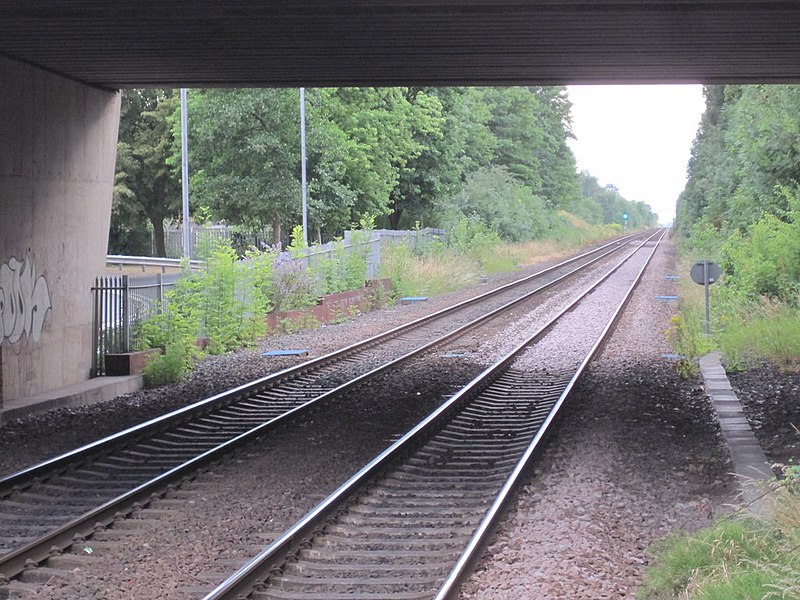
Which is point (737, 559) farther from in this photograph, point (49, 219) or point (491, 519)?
point (49, 219)

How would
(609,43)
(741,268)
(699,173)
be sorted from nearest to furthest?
(609,43) → (741,268) → (699,173)

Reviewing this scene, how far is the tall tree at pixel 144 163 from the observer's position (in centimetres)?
5122

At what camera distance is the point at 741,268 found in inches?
907

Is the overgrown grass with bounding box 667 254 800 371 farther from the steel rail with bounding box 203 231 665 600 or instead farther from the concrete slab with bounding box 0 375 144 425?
the concrete slab with bounding box 0 375 144 425

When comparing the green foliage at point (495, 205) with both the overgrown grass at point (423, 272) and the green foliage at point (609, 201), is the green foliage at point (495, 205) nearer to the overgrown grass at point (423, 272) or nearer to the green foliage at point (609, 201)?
the overgrown grass at point (423, 272)

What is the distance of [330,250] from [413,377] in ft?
41.8

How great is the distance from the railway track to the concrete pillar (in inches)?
110

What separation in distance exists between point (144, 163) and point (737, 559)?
4878 centimetres

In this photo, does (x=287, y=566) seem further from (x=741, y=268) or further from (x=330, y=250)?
(x=330, y=250)

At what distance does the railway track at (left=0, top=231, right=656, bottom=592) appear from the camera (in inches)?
321

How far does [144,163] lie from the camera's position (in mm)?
52531

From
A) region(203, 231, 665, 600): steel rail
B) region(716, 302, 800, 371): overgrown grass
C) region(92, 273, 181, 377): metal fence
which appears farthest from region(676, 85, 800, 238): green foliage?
region(92, 273, 181, 377): metal fence

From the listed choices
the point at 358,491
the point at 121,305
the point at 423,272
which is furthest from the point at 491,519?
the point at 423,272

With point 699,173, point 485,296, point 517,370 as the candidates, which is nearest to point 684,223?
point 699,173
